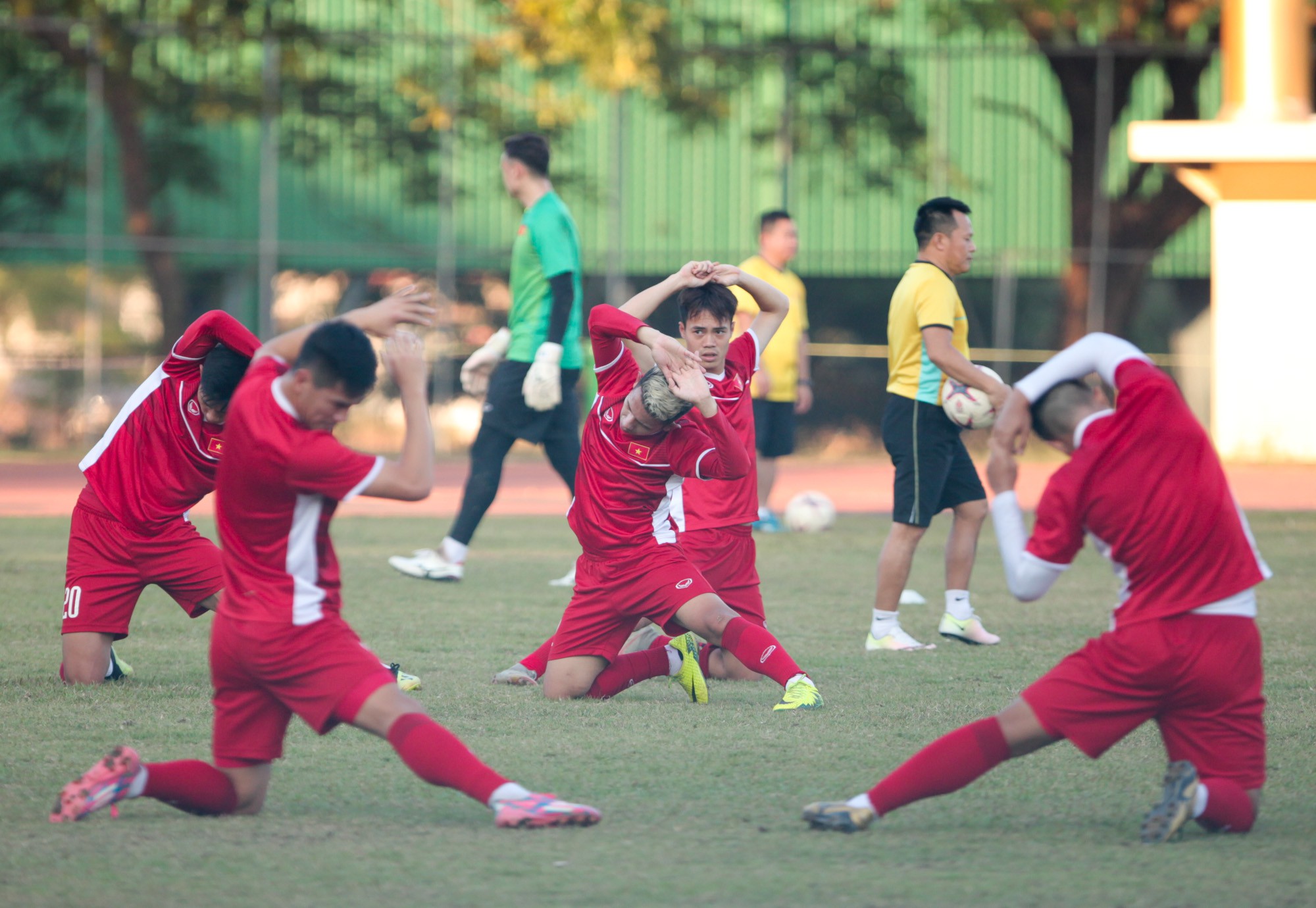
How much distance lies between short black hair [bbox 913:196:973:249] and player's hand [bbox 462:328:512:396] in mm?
2488

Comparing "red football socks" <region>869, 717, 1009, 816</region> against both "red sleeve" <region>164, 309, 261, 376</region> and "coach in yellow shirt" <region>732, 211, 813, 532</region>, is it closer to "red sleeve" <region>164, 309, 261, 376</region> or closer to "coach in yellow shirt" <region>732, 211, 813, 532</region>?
"red sleeve" <region>164, 309, 261, 376</region>

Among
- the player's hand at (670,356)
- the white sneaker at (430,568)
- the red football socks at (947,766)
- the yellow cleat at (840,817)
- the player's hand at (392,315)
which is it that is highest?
the player's hand at (392,315)

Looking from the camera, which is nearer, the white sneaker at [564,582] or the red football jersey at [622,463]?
the red football jersey at [622,463]

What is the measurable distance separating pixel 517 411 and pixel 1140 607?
203 inches

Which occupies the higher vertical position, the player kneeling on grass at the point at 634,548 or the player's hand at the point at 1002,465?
the player's hand at the point at 1002,465

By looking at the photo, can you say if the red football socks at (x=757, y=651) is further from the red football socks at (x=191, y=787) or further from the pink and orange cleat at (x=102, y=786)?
the pink and orange cleat at (x=102, y=786)

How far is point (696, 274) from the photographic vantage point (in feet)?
17.9

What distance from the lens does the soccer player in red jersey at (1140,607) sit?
369 centimetres

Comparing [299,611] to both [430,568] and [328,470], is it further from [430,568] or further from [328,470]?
[430,568]

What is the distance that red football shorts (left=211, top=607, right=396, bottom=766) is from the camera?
12.3 ft

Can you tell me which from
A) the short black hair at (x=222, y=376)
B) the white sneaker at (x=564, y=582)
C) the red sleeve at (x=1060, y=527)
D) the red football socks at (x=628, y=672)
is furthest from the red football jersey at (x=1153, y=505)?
the white sneaker at (x=564, y=582)

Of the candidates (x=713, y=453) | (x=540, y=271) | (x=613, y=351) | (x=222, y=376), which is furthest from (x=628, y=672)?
(x=540, y=271)

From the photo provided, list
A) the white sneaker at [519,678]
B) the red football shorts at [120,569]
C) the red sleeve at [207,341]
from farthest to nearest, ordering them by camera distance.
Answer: the white sneaker at [519,678] → the red football shorts at [120,569] → the red sleeve at [207,341]

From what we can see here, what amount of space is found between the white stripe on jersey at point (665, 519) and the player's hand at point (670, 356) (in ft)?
2.09
